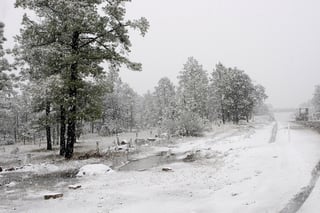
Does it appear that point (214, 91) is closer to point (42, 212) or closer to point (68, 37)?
point (68, 37)

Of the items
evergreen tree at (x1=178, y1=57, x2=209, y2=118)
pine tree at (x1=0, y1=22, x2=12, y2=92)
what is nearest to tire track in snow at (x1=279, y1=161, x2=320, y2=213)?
pine tree at (x1=0, y1=22, x2=12, y2=92)

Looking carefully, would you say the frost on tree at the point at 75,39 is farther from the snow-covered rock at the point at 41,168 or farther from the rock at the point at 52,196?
the rock at the point at 52,196

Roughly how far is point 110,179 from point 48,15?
1226cm

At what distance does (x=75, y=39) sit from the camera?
20.5m

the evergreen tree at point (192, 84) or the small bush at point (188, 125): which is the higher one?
the evergreen tree at point (192, 84)

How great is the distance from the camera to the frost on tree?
63.5 feet

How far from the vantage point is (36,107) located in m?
30.0

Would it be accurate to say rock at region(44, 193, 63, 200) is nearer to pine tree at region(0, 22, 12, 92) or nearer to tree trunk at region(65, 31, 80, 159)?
tree trunk at region(65, 31, 80, 159)

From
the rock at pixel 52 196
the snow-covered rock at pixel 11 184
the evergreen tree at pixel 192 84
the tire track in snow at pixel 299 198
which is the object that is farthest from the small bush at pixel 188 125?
the rock at pixel 52 196

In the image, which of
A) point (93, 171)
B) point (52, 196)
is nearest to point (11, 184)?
point (93, 171)

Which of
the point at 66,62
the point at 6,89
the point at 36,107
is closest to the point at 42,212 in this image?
the point at 66,62

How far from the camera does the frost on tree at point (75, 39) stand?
63.5 feet

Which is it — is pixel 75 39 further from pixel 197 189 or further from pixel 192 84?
pixel 192 84

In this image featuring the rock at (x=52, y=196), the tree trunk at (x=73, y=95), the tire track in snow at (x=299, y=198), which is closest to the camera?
the tire track in snow at (x=299, y=198)
